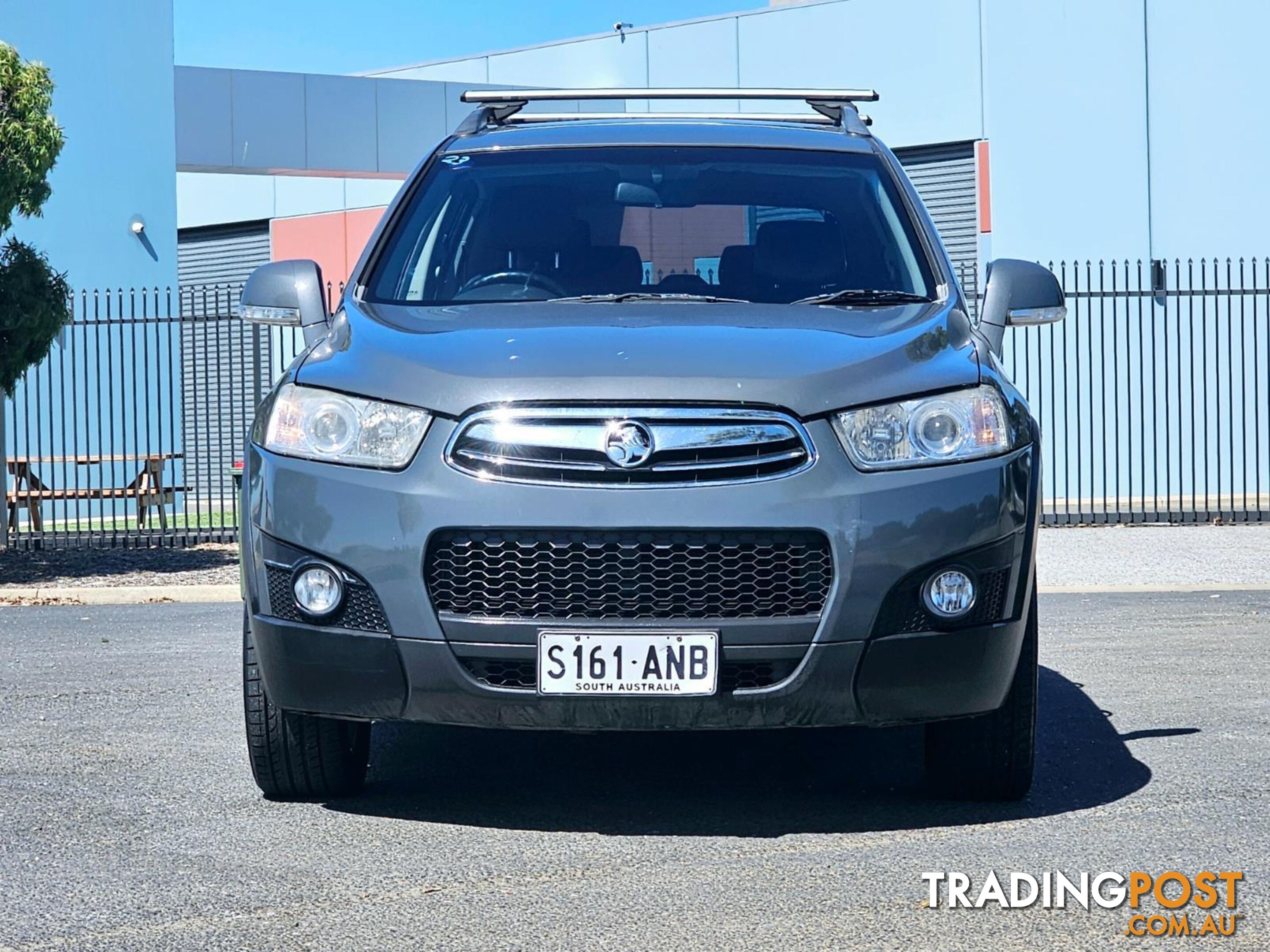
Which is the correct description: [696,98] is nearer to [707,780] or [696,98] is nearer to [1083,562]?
[707,780]

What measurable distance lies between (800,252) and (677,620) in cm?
154

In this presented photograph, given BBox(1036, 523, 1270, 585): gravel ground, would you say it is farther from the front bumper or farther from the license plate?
the license plate

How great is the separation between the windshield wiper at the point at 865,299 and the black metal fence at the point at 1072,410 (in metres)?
10.9

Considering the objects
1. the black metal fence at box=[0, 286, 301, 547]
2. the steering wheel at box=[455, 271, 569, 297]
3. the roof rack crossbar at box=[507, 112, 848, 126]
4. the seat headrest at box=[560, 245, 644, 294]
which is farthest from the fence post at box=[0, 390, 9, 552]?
the seat headrest at box=[560, 245, 644, 294]

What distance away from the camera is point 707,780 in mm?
4703

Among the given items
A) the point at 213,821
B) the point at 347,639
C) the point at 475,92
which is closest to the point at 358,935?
the point at 347,639

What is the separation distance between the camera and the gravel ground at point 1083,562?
37.7ft

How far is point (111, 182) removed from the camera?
2023 cm

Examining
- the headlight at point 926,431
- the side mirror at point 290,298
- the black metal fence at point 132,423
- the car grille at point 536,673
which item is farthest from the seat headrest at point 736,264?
the black metal fence at point 132,423

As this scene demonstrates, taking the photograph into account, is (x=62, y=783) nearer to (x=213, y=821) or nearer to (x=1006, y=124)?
(x=213, y=821)

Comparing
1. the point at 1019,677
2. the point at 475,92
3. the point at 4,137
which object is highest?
the point at 4,137

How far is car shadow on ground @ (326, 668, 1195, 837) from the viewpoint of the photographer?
4.20 metres

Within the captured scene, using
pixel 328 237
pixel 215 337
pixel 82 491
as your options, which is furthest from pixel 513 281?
pixel 328 237

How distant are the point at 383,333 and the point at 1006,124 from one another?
1675cm
